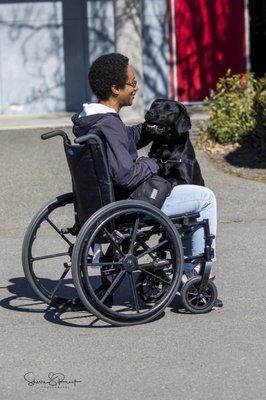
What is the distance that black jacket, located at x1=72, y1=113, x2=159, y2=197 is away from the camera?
5934mm

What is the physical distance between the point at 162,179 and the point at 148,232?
0.31m

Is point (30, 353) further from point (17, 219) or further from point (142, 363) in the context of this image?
point (17, 219)

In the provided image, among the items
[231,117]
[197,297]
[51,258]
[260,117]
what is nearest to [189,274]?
[197,297]

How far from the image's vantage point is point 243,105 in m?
11.9

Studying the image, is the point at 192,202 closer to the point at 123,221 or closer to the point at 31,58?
the point at 123,221

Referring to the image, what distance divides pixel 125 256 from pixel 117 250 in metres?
0.06

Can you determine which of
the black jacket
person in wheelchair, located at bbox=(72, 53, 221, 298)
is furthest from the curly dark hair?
the black jacket

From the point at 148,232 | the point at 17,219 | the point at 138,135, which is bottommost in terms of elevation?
the point at 17,219

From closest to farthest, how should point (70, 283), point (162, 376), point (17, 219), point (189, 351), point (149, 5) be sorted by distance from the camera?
point (162, 376) → point (189, 351) → point (70, 283) → point (17, 219) → point (149, 5)

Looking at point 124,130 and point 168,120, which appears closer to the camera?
point 124,130

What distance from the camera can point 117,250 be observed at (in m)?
5.96

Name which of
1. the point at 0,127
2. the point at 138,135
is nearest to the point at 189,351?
the point at 138,135

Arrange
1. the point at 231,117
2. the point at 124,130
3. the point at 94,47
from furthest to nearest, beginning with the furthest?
the point at 94,47
the point at 231,117
the point at 124,130

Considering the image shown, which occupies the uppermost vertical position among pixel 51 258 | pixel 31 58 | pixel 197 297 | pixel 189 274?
pixel 31 58
